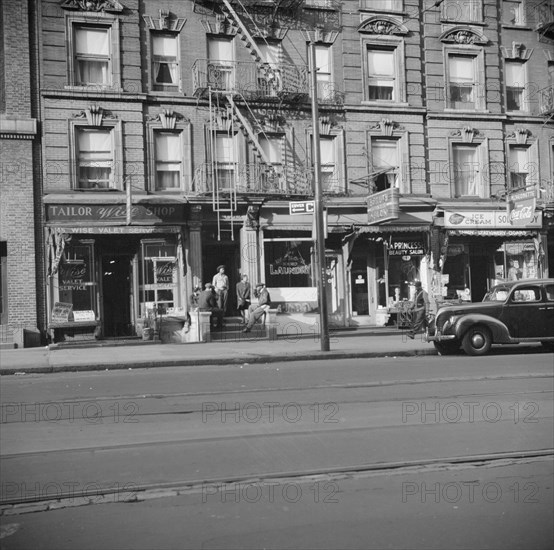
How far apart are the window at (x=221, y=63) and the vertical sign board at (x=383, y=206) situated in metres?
5.92

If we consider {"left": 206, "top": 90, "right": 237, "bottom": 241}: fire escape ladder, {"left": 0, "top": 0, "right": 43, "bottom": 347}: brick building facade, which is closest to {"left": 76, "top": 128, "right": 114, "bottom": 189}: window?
{"left": 0, "top": 0, "right": 43, "bottom": 347}: brick building facade

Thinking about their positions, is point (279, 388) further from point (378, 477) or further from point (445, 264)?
point (445, 264)

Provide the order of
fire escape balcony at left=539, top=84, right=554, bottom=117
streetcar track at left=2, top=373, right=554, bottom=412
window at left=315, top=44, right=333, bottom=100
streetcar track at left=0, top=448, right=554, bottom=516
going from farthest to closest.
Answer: fire escape balcony at left=539, top=84, right=554, bottom=117 → window at left=315, top=44, right=333, bottom=100 → streetcar track at left=2, top=373, right=554, bottom=412 → streetcar track at left=0, top=448, right=554, bottom=516

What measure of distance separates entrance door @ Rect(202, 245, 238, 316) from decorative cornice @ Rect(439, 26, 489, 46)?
10721mm

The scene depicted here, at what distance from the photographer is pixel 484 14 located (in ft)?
78.9

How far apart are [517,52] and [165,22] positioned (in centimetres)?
1278

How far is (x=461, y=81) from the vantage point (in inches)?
955

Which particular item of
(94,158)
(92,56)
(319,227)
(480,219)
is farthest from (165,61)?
(480,219)

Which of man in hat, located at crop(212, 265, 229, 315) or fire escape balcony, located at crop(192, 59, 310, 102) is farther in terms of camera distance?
fire escape balcony, located at crop(192, 59, 310, 102)

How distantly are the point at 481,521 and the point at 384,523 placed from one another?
663 mm

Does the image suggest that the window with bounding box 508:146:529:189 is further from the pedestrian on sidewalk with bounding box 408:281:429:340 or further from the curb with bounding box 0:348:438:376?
the curb with bounding box 0:348:438:376

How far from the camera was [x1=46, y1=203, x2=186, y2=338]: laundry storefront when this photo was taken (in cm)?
1991

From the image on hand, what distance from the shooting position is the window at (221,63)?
21.7 metres

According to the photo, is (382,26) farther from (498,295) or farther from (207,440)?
(207,440)
